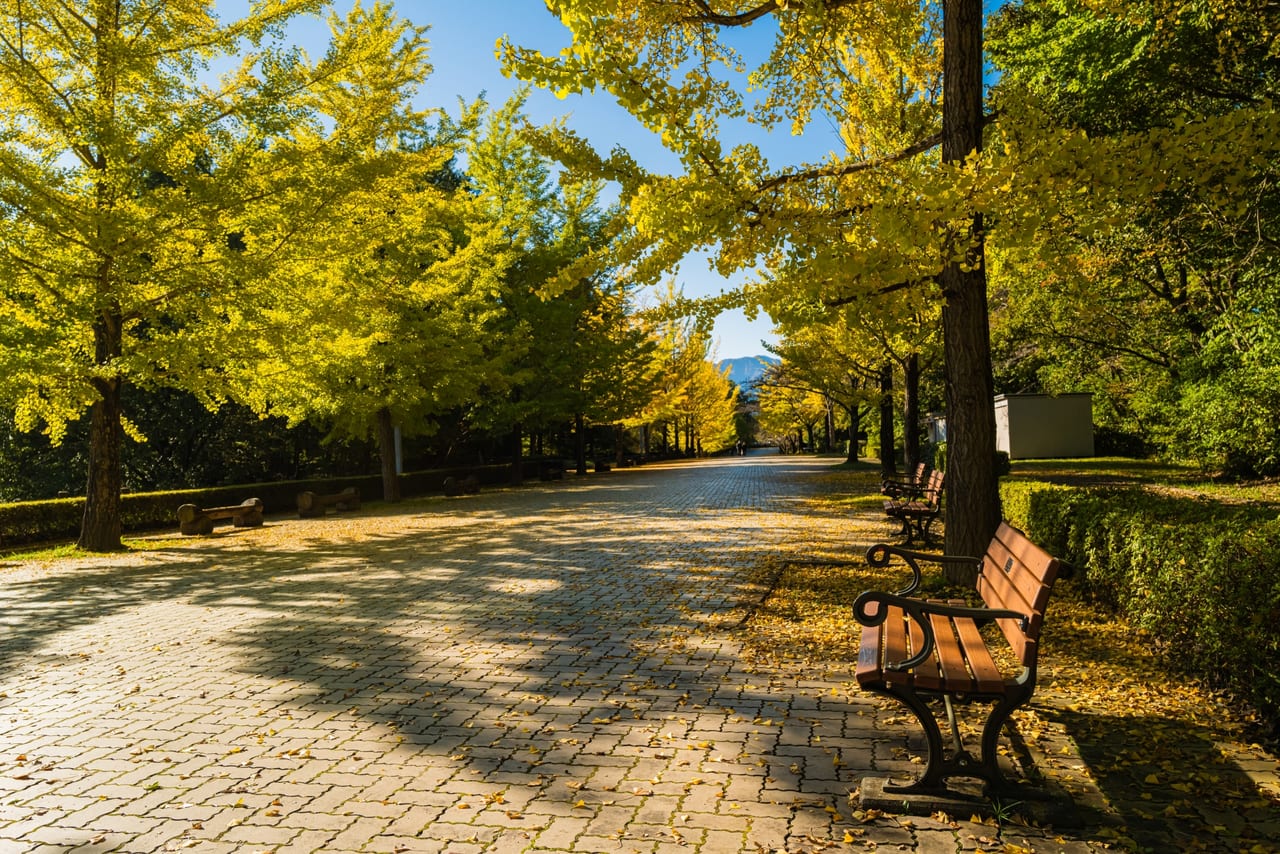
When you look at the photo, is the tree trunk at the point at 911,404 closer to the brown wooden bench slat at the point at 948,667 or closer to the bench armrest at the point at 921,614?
the brown wooden bench slat at the point at 948,667

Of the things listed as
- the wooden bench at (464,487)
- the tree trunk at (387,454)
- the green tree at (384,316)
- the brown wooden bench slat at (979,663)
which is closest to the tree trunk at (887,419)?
the green tree at (384,316)

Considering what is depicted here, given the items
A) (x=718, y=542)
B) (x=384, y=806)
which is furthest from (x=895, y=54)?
(x=384, y=806)

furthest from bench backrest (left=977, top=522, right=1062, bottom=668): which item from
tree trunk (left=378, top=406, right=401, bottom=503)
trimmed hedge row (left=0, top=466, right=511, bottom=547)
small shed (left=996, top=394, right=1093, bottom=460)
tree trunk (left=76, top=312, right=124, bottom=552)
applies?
small shed (left=996, top=394, right=1093, bottom=460)

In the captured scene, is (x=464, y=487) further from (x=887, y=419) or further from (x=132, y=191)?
(x=132, y=191)

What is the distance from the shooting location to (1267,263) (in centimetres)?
1123

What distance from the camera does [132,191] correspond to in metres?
11.6

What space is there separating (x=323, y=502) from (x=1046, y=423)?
22646 millimetres

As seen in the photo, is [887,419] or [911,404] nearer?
[911,404]

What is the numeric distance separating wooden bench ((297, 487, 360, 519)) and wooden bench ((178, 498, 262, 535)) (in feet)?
6.11

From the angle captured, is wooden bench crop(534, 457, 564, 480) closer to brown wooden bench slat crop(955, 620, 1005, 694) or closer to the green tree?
the green tree

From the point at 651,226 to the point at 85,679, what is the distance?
17.0 ft

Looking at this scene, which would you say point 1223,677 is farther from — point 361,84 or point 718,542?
point 361,84

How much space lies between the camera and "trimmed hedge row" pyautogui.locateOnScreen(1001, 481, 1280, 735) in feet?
12.8

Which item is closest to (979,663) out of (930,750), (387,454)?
(930,750)
